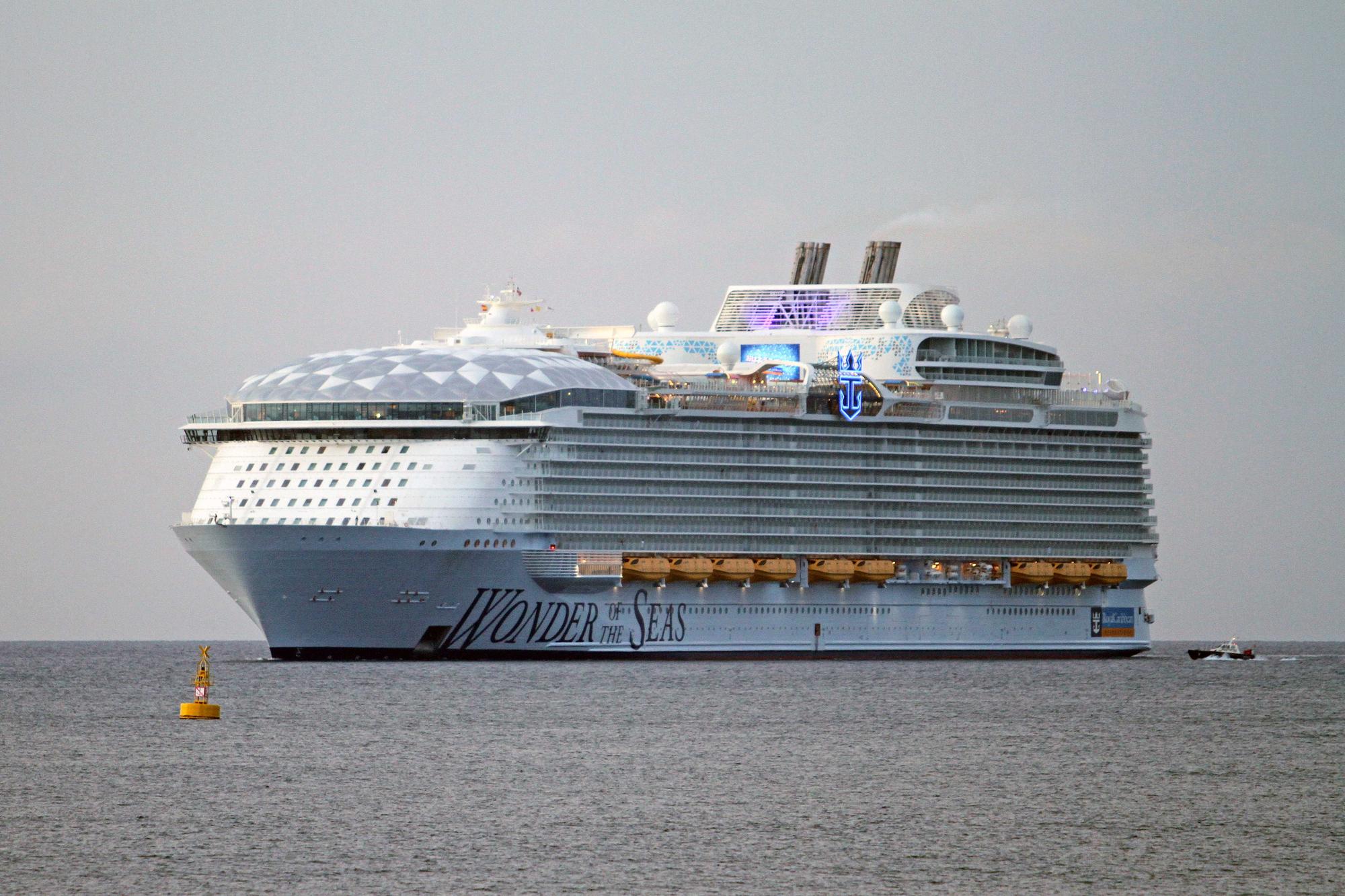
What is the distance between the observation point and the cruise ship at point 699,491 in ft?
308

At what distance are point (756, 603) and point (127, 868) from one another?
64.9m

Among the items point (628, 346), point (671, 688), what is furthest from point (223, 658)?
point (671, 688)

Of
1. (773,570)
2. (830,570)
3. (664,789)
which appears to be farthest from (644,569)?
(664,789)

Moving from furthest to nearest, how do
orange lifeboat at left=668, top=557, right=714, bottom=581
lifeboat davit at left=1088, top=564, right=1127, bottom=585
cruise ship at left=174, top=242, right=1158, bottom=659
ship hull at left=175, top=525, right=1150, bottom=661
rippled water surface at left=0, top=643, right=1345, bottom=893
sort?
1. lifeboat davit at left=1088, top=564, right=1127, bottom=585
2. orange lifeboat at left=668, top=557, right=714, bottom=581
3. cruise ship at left=174, top=242, right=1158, bottom=659
4. ship hull at left=175, top=525, right=1150, bottom=661
5. rippled water surface at left=0, top=643, right=1345, bottom=893

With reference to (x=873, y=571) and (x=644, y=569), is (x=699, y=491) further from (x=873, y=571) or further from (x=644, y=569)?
(x=873, y=571)

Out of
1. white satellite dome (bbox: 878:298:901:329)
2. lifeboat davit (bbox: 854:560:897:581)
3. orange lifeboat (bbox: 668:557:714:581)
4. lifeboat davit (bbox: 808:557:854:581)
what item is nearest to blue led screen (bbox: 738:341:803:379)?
white satellite dome (bbox: 878:298:901:329)

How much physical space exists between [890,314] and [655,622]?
2430 cm

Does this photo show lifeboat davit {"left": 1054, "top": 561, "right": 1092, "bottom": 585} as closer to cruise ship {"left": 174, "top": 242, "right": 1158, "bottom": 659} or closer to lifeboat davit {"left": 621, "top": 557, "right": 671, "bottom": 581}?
cruise ship {"left": 174, "top": 242, "right": 1158, "bottom": 659}

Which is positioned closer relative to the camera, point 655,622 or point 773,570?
point 655,622

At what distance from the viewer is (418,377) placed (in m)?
96.3

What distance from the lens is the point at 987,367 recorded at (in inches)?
4624

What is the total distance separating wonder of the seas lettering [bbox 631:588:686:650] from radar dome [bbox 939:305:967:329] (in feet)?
82.7

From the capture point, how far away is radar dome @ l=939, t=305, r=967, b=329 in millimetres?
118875

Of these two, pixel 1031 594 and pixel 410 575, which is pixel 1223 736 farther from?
pixel 1031 594
